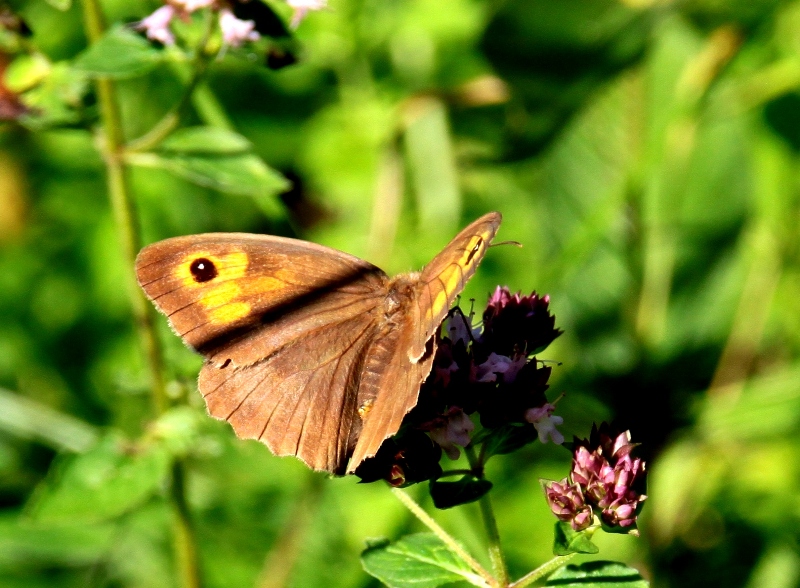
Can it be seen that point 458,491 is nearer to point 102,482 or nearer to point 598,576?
point 598,576

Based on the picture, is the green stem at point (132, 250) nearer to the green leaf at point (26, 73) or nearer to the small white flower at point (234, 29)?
the green leaf at point (26, 73)

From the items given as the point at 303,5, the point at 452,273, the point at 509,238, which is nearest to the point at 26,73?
the point at 303,5

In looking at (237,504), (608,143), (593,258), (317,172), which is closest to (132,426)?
(237,504)

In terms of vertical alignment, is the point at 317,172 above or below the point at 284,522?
above

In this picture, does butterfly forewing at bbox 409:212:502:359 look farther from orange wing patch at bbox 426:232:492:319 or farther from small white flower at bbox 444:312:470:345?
small white flower at bbox 444:312:470:345

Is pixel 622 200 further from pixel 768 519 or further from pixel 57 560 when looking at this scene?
pixel 57 560

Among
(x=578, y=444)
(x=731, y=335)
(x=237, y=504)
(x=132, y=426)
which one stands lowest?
(x=578, y=444)
